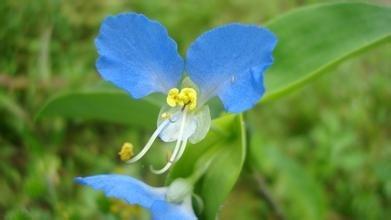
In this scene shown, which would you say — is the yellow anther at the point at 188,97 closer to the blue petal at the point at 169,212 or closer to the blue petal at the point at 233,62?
the blue petal at the point at 233,62

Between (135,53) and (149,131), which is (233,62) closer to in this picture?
(135,53)

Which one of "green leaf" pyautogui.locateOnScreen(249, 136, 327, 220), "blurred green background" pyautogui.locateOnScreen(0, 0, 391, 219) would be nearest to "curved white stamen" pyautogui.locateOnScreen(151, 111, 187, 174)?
"blurred green background" pyautogui.locateOnScreen(0, 0, 391, 219)

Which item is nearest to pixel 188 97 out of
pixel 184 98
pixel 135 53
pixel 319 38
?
pixel 184 98

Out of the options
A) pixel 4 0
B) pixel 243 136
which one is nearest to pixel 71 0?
pixel 4 0

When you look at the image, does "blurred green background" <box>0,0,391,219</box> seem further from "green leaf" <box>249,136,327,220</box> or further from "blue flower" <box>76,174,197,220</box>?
"blue flower" <box>76,174,197,220</box>

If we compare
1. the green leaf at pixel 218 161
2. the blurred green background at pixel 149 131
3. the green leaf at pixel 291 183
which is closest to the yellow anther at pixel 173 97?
the green leaf at pixel 218 161

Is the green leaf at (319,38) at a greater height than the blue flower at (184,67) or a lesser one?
lesser

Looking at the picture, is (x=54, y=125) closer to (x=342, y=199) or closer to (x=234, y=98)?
(x=342, y=199)
